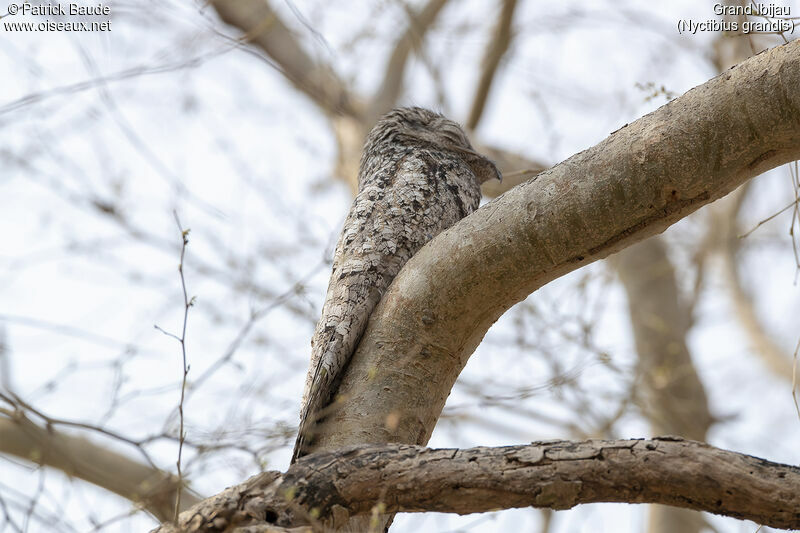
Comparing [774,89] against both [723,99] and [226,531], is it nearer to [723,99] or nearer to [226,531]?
[723,99]

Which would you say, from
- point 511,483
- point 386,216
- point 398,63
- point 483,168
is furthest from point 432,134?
point 398,63

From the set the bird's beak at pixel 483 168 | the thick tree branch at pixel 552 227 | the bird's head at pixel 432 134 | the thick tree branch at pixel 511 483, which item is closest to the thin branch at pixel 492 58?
the bird's head at pixel 432 134

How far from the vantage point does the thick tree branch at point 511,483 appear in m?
1.89

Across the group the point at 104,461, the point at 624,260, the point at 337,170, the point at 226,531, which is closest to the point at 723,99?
the point at 226,531

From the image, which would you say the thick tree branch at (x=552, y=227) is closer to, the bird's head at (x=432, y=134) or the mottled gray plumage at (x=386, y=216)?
the mottled gray plumage at (x=386, y=216)

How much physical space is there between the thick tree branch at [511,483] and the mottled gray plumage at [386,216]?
0.36 m

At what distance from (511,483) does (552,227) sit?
3.13 feet

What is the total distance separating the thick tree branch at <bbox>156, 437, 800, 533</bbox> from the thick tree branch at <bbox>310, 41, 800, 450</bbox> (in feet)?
1.36

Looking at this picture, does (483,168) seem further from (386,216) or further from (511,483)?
(511,483)

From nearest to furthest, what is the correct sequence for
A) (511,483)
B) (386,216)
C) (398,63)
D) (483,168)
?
(511,483)
(386,216)
(483,168)
(398,63)

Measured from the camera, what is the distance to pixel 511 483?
204 centimetres

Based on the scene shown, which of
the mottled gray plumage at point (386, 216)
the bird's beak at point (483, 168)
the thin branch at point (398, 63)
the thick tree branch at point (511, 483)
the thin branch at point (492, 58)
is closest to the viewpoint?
the thick tree branch at point (511, 483)

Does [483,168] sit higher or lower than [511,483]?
higher

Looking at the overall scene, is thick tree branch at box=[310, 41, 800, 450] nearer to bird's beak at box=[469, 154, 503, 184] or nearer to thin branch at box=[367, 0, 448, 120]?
bird's beak at box=[469, 154, 503, 184]
